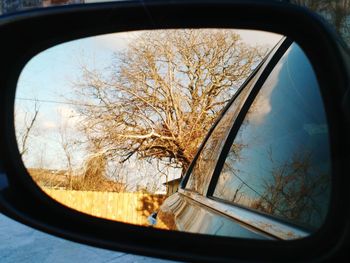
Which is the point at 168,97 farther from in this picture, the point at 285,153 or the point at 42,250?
the point at 42,250

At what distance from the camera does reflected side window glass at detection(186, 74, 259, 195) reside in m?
1.64

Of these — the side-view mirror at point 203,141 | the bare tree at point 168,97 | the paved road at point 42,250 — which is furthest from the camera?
the paved road at point 42,250

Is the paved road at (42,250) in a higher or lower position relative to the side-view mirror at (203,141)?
lower

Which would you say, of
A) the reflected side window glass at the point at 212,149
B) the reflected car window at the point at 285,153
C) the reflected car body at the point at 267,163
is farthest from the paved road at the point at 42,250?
the reflected car window at the point at 285,153

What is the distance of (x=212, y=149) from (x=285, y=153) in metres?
0.67

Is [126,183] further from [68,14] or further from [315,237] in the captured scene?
[315,237]

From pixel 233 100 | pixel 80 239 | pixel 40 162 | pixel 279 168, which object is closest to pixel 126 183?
pixel 40 162

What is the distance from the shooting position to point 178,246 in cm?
87

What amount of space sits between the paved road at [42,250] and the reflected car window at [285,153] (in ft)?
2.52

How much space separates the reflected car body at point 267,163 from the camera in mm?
918

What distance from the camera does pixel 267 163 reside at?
124 centimetres

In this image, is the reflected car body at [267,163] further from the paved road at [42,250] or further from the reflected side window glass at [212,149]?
the paved road at [42,250]

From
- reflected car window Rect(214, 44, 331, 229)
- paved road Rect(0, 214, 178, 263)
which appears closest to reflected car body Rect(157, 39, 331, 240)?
reflected car window Rect(214, 44, 331, 229)

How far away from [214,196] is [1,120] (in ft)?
2.32
